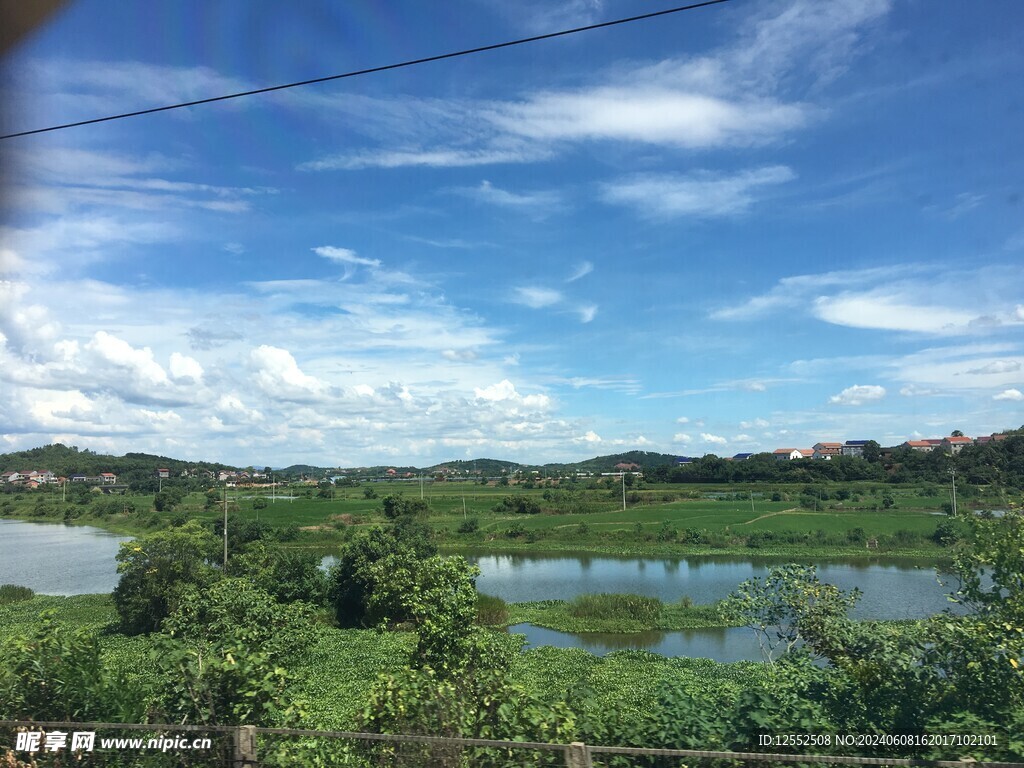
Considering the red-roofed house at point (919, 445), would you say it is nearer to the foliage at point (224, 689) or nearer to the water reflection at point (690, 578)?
the water reflection at point (690, 578)

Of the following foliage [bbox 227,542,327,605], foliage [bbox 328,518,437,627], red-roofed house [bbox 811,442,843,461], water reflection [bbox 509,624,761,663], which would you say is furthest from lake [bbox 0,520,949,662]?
red-roofed house [bbox 811,442,843,461]

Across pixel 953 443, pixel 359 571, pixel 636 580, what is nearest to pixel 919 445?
pixel 953 443

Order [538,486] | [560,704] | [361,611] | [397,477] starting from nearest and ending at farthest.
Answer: [560,704] → [361,611] → [538,486] → [397,477]

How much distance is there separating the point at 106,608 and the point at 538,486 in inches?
1930

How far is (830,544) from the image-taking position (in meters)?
32.2

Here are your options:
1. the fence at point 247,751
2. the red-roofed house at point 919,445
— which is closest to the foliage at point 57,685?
the fence at point 247,751

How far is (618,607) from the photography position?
21.0 metres

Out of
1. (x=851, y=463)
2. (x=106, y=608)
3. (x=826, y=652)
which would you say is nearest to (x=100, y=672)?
(x=826, y=652)

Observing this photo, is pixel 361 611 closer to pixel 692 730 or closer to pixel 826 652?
pixel 826 652

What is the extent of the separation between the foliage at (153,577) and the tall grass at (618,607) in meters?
11.4

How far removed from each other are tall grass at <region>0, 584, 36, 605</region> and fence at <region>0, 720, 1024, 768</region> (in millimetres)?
29495

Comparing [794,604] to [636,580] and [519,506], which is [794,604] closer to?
[636,580]

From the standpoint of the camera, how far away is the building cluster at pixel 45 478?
226 ft

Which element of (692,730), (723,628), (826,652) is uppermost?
(692,730)
